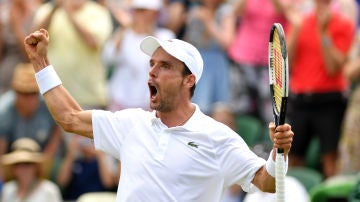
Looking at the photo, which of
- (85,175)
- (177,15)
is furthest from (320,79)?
(85,175)

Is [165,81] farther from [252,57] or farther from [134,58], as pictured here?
[252,57]

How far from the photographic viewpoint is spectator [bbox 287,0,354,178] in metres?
10.5

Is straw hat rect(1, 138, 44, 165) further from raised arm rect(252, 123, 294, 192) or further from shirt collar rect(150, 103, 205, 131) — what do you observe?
raised arm rect(252, 123, 294, 192)

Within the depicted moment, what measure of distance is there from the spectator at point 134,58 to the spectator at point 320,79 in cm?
138

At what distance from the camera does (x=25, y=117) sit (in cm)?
1093

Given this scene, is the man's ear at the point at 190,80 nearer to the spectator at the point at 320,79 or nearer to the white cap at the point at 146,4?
the spectator at the point at 320,79

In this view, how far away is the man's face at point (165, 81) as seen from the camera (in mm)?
6348

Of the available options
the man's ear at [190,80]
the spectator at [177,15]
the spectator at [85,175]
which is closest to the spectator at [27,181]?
the spectator at [85,175]

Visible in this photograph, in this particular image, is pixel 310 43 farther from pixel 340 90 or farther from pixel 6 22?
pixel 6 22

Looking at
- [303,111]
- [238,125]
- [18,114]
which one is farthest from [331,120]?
[18,114]

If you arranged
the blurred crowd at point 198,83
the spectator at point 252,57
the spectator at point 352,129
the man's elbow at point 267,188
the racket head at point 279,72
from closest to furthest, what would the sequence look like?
1. the racket head at point 279,72
2. the man's elbow at point 267,188
3. the spectator at point 352,129
4. the blurred crowd at point 198,83
5. the spectator at point 252,57

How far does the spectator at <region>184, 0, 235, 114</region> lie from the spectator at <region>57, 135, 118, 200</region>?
1.19 metres

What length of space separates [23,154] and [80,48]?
1605 millimetres

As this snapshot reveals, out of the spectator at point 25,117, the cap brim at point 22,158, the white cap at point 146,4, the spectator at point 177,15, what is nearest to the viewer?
the cap brim at point 22,158
